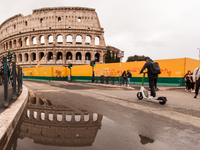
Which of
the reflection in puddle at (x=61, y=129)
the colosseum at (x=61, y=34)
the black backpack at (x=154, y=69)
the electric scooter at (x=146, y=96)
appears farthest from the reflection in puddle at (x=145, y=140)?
the colosseum at (x=61, y=34)

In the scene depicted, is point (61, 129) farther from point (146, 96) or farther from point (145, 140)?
point (146, 96)

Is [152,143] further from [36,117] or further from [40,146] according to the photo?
[36,117]

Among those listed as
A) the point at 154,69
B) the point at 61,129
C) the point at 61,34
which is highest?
the point at 61,34

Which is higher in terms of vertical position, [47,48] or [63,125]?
[47,48]

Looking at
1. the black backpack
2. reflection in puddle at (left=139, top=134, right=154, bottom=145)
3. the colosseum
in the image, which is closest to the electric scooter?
the black backpack

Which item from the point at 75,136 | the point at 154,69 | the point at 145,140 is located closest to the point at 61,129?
the point at 75,136

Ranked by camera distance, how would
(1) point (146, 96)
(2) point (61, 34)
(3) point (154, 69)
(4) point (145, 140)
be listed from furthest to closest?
(2) point (61, 34) → (1) point (146, 96) → (3) point (154, 69) → (4) point (145, 140)

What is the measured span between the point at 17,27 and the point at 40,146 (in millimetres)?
58289

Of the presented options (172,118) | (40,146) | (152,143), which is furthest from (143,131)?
(40,146)

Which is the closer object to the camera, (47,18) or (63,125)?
(63,125)

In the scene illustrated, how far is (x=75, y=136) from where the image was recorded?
96.7 inches

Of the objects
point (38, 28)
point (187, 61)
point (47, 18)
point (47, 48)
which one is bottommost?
point (187, 61)

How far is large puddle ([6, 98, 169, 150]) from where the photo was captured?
2117 mm

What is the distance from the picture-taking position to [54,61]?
4350cm
